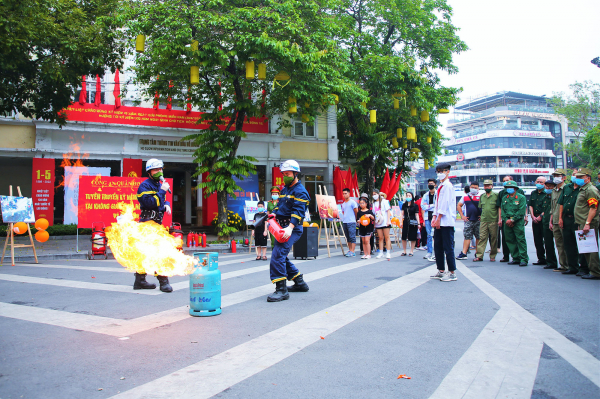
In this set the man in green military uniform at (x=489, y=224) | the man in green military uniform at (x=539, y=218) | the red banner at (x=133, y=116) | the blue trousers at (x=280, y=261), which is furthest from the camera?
the red banner at (x=133, y=116)

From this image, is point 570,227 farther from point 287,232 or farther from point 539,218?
point 287,232

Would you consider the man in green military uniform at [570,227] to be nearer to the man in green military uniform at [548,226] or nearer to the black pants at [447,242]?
the man in green military uniform at [548,226]

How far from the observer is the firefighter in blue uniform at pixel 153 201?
7285 millimetres

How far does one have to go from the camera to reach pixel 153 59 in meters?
16.2

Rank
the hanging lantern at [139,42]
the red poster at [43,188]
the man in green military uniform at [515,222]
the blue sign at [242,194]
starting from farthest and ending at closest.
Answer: the blue sign at [242,194]
the red poster at [43,188]
the hanging lantern at [139,42]
the man in green military uniform at [515,222]

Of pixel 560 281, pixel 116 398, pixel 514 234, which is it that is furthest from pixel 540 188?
pixel 116 398

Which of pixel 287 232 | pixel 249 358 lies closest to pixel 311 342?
pixel 249 358

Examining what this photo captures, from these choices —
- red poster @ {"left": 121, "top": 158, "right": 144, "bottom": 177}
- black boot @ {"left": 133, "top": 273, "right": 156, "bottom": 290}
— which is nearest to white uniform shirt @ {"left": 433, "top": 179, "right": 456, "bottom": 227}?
black boot @ {"left": 133, "top": 273, "right": 156, "bottom": 290}

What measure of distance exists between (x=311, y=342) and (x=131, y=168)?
60.4 ft

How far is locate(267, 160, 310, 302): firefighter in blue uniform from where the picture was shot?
666 cm

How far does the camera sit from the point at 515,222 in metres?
11.1

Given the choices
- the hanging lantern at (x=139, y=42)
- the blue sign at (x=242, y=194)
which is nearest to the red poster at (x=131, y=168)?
the blue sign at (x=242, y=194)

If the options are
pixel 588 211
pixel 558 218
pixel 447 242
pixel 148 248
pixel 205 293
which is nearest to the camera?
pixel 205 293

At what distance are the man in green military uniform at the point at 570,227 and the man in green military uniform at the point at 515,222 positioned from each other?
167cm
